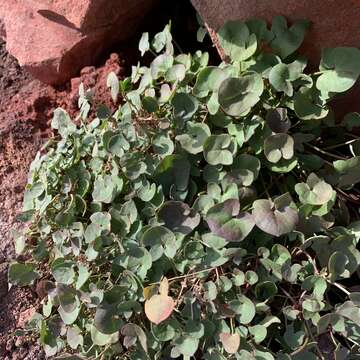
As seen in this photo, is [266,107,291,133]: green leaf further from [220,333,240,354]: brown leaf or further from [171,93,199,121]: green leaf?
[220,333,240,354]: brown leaf

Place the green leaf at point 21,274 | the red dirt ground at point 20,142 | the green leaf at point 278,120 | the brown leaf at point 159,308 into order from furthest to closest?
the red dirt ground at point 20,142 → the green leaf at point 21,274 → the green leaf at point 278,120 → the brown leaf at point 159,308

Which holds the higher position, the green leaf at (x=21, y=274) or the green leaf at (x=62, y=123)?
the green leaf at (x=62, y=123)

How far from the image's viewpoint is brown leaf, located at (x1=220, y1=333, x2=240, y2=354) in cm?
146

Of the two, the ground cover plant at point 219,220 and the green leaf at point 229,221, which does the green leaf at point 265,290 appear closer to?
the ground cover plant at point 219,220

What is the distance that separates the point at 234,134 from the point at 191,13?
2.02ft

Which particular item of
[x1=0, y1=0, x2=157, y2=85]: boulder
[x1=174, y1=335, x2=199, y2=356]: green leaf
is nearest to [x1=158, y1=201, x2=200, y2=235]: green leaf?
[x1=174, y1=335, x2=199, y2=356]: green leaf

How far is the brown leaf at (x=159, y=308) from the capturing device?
4.76 feet

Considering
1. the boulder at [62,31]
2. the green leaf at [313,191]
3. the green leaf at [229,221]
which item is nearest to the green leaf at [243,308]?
the green leaf at [229,221]

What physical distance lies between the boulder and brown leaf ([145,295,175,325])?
811 millimetres

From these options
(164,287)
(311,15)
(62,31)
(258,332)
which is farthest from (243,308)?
(62,31)

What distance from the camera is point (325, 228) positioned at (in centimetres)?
154

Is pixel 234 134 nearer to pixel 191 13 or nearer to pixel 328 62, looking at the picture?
pixel 328 62

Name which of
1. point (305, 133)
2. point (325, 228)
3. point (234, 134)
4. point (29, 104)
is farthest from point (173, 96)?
point (29, 104)

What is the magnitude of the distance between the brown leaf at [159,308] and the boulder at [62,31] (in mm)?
811
